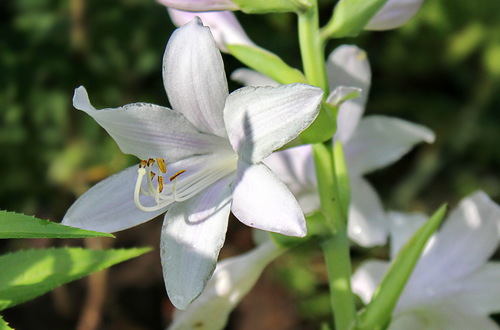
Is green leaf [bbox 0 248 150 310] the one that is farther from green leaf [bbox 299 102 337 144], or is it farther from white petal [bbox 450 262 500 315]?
white petal [bbox 450 262 500 315]

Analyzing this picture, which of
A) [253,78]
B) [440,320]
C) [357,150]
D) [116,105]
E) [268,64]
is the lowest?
[116,105]

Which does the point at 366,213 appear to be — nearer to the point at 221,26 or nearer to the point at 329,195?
the point at 329,195

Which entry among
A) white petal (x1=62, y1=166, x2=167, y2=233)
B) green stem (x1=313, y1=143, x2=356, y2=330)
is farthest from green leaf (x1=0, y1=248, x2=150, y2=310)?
green stem (x1=313, y1=143, x2=356, y2=330)

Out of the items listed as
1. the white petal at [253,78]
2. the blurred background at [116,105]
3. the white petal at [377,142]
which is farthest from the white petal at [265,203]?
the blurred background at [116,105]

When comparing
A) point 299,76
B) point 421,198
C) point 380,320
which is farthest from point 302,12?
point 421,198

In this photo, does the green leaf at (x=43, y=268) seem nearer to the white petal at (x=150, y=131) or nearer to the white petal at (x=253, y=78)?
the white petal at (x=150, y=131)

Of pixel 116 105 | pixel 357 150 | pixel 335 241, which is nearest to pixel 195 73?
pixel 335 241
